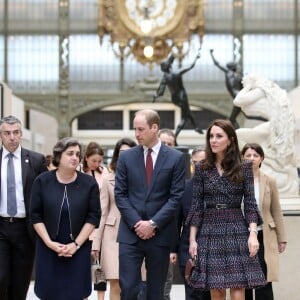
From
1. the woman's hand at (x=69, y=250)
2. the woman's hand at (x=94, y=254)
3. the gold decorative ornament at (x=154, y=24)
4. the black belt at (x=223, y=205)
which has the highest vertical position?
the gold decorative ornament at (x=154, y=24)

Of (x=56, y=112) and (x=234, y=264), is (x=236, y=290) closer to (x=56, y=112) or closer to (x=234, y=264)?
(x=234, y=264)

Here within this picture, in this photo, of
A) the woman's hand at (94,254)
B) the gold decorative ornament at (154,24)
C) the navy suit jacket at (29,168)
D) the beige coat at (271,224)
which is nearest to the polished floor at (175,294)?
→ the woman's hand at (94,254)

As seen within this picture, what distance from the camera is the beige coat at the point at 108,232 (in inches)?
288

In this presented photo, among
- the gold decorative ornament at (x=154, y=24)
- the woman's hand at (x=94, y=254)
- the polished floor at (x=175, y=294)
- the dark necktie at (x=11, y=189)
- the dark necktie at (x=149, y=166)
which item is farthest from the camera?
the gold decorative ornament at (x=154, y=24)

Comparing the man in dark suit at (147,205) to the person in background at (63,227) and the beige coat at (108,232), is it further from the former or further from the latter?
the beige coat at (108,232)

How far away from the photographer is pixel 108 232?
741cm

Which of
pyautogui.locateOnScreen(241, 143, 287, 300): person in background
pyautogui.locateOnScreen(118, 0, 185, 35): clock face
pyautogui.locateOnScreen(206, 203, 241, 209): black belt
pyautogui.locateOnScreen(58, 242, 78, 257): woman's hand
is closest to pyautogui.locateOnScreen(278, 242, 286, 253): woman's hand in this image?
pyautogui.locateOnScreen(241, 143, 287, 300): person in background

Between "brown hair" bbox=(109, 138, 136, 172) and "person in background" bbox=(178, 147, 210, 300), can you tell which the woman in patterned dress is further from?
"brown hair" bbox=(109, 138, 136, 172)

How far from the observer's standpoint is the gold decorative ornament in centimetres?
2717

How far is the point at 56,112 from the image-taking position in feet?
89.2

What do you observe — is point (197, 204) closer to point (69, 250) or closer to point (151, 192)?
point (151, 192)

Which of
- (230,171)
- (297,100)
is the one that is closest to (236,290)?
(230,171)

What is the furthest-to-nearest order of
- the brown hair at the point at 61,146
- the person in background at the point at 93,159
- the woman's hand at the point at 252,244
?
the person in background at the point at 93,159 → the brown hair at the point at 61,146 → the woman's hand at the point at 252,244

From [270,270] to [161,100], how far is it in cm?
2068
